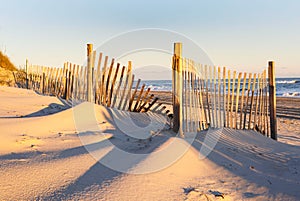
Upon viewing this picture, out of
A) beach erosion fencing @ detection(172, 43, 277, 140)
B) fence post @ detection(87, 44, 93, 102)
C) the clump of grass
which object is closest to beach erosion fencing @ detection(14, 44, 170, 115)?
fence post @ detection(87, 44, 93, 102)

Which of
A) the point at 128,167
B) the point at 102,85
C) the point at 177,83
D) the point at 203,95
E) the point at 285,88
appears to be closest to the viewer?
the point at 128,167

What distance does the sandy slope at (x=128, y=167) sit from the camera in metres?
2.05

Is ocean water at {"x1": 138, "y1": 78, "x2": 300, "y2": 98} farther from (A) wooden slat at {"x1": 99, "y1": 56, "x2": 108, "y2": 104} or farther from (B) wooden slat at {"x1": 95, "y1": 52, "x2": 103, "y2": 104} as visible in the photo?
(A) wooden slat at {"x1": 99, "y1": 56, "x2": 108, "y2": 104}

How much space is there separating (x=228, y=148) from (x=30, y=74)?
12585 millimetres

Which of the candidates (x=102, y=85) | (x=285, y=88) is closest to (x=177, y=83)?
(x=102, y=85)

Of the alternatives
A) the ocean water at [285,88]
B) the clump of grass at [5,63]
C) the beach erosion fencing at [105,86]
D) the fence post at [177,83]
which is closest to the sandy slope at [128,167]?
the fence post at [177,83]

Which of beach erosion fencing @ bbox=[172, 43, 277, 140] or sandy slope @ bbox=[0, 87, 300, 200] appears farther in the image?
beach erosion fencing @ bbox=[172, 43, 277, 140]

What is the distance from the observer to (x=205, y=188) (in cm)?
243

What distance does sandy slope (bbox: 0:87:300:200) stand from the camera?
205 centimetres

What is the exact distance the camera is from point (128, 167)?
2551mm

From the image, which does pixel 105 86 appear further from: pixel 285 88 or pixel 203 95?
pixel 285 88

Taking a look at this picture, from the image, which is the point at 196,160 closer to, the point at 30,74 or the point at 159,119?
the point at 159,119

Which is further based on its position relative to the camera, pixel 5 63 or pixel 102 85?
pixel 5 63

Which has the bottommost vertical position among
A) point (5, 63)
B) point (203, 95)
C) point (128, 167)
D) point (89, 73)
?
point (128, 167)
